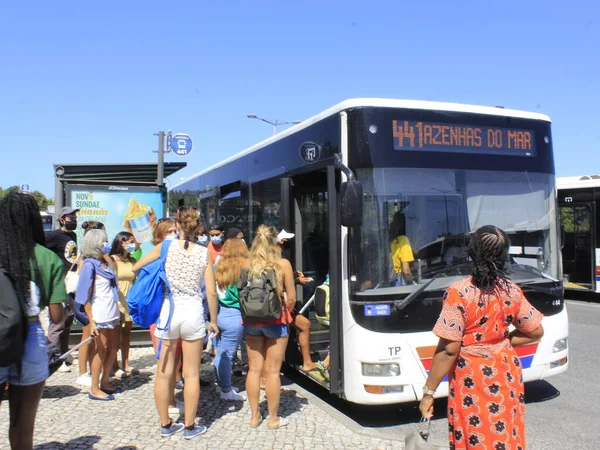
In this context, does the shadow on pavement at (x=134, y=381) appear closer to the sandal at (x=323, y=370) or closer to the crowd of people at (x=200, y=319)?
the crowd of people at (x=200, y=319)

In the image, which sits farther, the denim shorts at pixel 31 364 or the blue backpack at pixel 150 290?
the blue backpack at pixel 150 290

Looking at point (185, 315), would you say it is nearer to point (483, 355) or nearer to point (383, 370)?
point (383, 370)

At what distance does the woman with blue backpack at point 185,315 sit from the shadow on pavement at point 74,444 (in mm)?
564

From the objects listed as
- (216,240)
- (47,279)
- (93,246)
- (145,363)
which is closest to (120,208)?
(216,240)

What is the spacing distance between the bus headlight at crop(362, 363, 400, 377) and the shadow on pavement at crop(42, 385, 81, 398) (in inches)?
130

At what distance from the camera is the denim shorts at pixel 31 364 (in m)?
3.16

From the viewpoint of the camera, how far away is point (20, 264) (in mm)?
3111

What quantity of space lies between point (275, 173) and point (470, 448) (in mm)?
4513

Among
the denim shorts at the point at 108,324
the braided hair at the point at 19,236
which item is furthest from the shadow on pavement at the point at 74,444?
the braided hair at the point at 19,236

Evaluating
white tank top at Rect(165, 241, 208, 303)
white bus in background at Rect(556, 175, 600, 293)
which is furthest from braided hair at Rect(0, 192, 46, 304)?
white bus in background at Rect(556, 175, 600, 293)

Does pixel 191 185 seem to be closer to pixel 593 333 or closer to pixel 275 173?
pixel 275 173

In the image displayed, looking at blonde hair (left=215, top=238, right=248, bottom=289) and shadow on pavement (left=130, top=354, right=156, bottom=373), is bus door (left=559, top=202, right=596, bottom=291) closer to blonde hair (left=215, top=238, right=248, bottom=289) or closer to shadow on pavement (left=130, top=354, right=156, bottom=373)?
shadow on pavement (left=130, top=354, right=156, bottom=373)

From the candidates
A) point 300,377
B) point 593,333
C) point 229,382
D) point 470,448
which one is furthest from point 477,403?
point 593,333

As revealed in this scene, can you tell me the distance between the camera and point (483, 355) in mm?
3008
